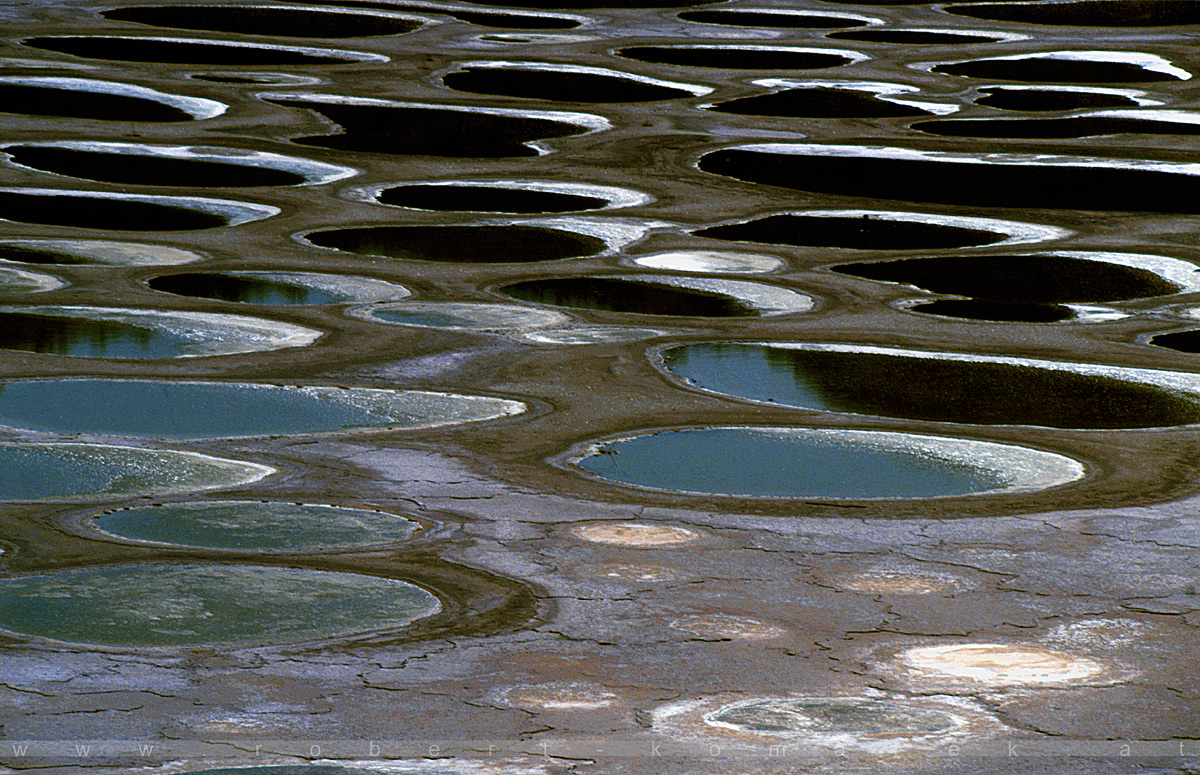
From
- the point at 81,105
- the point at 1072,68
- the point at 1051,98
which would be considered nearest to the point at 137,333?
the point at 81,105

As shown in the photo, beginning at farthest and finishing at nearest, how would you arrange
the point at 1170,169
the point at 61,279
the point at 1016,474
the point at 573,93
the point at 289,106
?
the point at 573,93 → the point at 289,106 → the point at 1170,169 → the point at 61,279 → the point at 1016,474

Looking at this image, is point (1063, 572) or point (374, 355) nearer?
point (1063, 572)

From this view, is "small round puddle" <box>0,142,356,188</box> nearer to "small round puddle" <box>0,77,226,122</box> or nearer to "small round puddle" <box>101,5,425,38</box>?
"small round puddle" <box>0,77,226,122</box>

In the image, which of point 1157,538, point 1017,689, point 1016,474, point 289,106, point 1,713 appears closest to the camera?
point 1,713

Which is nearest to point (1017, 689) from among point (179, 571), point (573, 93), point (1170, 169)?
point (179, 571)

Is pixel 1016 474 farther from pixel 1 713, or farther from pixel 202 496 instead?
pixel 1 713

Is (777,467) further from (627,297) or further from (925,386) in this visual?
(627,297)

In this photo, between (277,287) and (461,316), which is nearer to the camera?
(461,316)
